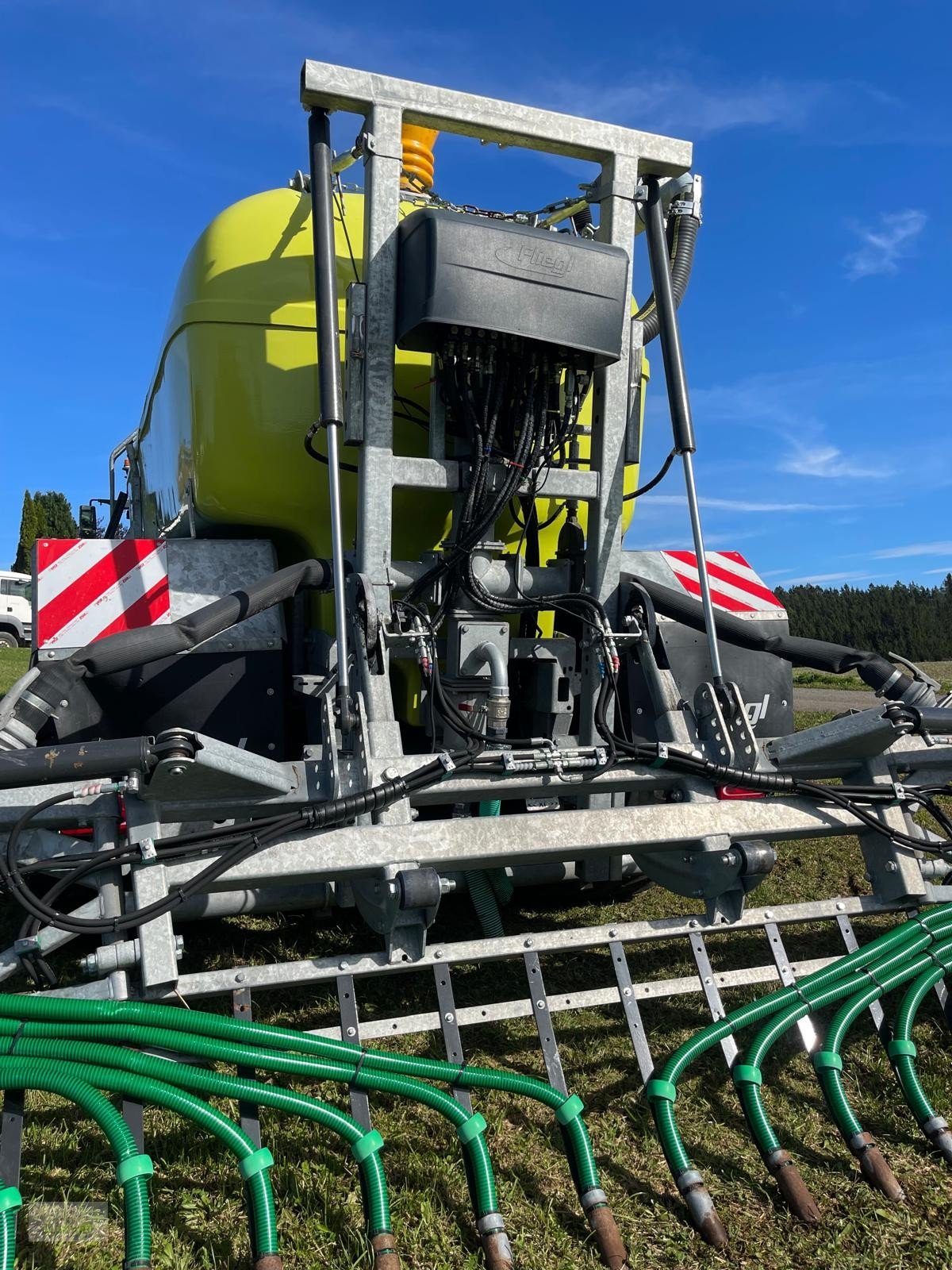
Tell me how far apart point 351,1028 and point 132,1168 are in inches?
22.3

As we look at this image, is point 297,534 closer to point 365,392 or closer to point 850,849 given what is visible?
point 365,392

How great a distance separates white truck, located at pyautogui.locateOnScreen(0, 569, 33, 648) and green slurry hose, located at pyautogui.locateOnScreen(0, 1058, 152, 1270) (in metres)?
25.1

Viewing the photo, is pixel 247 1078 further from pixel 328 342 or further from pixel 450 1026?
pixel 328 342

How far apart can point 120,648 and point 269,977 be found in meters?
1.08

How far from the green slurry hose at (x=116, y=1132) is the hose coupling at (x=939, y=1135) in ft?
5.86

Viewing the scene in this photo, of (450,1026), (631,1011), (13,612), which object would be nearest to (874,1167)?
(631,1011)

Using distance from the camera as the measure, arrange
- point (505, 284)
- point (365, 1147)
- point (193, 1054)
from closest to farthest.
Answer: point (365, 1147) < point (193, 1054) < point (505, 284)

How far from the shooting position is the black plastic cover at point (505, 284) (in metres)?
2.71

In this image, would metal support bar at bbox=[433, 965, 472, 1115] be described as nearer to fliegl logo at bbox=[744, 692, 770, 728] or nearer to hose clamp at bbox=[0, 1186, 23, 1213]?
hose clamp at bbox=[0, 1186, 23, 1213]

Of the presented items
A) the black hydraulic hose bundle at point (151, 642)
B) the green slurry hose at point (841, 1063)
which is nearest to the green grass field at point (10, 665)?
the black hydraulic hose bundle at point (151, 642)

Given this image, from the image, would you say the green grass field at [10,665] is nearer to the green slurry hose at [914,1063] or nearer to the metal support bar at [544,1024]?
the metal support bar at [544,1024]

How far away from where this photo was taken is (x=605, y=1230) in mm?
1966

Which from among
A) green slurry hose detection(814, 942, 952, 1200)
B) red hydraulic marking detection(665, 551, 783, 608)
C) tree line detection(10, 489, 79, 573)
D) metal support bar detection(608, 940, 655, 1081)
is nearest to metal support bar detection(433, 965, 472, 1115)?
metal support bar detection(608, 940, 655, 1081)

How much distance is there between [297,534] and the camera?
357cm
